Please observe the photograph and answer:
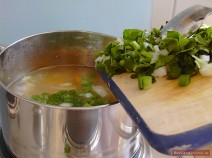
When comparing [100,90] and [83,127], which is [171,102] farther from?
[100,90]

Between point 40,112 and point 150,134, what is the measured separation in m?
0.21

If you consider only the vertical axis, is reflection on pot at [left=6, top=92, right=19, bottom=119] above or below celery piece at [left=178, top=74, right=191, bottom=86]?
below

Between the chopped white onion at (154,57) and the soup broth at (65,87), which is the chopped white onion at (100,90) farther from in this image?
the chopped white onion at (154,57)

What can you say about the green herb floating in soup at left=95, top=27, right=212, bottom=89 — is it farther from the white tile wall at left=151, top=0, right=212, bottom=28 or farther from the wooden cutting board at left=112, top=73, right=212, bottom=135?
the white tile wall at left=151, top=0, right=212, bottom=28

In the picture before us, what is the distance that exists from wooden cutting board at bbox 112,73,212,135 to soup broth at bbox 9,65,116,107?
20cm

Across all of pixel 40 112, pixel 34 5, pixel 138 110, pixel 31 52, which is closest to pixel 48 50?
pixel 31 52

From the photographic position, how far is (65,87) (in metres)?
0.85

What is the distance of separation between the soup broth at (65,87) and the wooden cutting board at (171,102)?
0.20 meters

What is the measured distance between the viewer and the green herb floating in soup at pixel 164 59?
1.77ft

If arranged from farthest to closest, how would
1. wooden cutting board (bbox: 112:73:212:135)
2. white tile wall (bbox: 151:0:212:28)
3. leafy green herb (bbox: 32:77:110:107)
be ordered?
white tile wall (bbox: 151:0:212:28), leafy green herb (bbox: 32:77:110:107), wooden cutting board (bbox: 112:73:212:135)

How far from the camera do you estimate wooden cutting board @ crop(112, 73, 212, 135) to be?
0.44 metres

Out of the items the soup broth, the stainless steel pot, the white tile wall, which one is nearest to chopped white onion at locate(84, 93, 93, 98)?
the soup broth

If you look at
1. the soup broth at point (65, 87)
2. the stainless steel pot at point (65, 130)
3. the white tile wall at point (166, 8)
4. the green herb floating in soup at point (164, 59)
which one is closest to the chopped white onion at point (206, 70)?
the green herb floating in soup at point (164, 59)

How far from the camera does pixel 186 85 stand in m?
0.52
